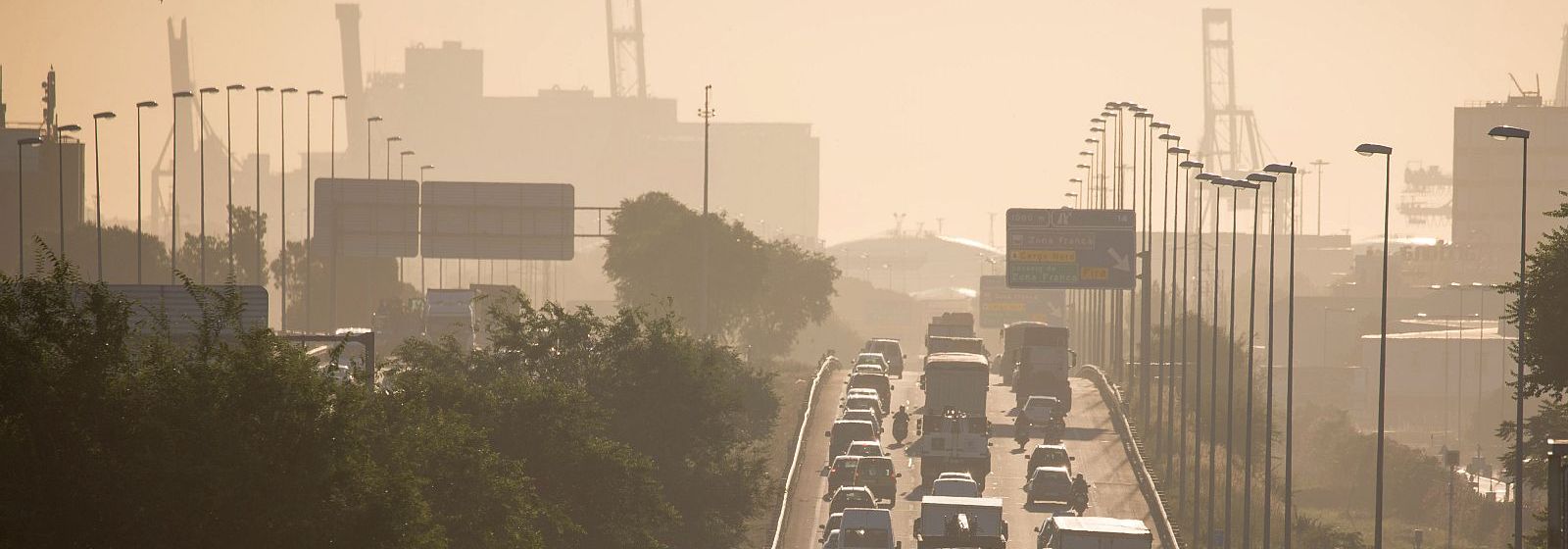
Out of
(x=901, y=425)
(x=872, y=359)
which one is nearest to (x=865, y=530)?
(x=901, y=425)

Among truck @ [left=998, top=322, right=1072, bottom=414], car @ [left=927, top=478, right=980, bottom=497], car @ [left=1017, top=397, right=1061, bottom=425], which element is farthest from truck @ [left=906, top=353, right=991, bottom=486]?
car @ [left=927, top=478, right=980, bottom=497]

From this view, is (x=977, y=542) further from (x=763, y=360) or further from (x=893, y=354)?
(x=763, y=360)

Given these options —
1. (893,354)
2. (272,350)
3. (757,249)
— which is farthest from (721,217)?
(272,350)

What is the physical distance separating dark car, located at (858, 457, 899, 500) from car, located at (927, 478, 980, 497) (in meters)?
4.07

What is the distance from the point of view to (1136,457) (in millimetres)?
85688

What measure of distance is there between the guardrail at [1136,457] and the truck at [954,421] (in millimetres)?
5200

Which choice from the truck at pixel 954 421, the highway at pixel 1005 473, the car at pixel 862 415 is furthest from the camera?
the car at pixel 862 415

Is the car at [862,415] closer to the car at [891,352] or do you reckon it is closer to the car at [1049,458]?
the car at [1049,458]

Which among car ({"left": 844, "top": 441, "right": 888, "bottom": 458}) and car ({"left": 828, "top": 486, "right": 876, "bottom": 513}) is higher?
car ({"left": 844, "top": 441, "right": 888, "bottom": 458})

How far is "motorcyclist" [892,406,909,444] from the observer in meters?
93.4

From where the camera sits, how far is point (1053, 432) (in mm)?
92188

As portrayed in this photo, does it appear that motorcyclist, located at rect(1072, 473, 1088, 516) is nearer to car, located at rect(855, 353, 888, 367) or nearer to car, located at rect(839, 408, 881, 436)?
car, located at rect(839, 408, 881, 436)

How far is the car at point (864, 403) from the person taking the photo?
97.0 metres

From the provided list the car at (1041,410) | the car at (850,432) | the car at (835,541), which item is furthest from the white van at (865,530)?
the car at (1041,410)
